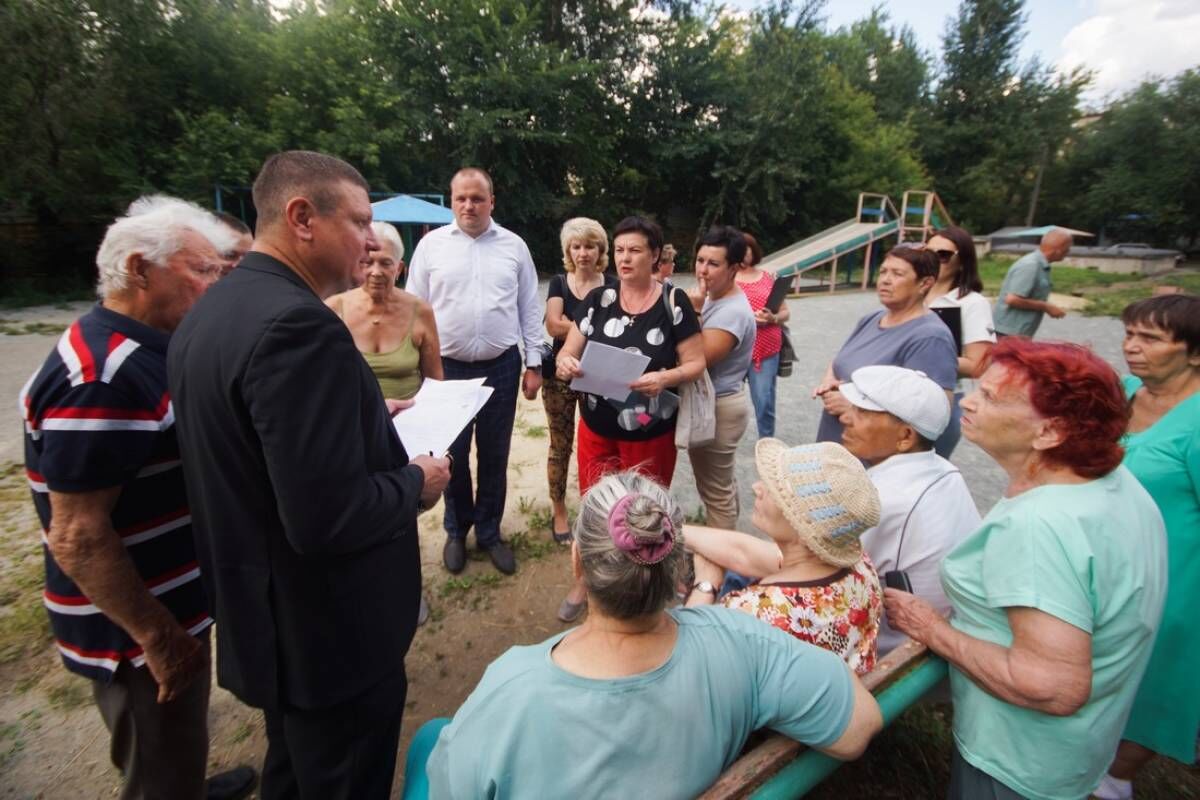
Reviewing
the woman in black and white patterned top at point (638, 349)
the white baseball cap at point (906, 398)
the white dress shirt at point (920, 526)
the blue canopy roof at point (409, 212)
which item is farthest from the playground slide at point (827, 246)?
the white dress shirt at point (920, 526)

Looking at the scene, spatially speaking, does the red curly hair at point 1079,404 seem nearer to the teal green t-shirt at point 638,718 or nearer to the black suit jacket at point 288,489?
→ the teal green t-shirt at point 638,718

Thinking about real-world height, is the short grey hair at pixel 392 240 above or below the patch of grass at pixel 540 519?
above

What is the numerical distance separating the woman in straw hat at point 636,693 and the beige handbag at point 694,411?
1788 mm

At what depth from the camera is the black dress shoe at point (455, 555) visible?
3.48m

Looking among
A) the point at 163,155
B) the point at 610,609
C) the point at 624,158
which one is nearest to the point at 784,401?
the point at 610,609

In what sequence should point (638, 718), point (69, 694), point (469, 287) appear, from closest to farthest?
point (638, 718) < point (69, 694) < point (469, 287)

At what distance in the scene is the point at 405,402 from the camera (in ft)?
7.52

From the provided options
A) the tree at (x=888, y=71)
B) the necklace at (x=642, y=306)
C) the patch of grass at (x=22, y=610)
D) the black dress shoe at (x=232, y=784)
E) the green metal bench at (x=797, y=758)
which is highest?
the tree at (x=888, y=71)

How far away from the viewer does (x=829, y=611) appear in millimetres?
1533

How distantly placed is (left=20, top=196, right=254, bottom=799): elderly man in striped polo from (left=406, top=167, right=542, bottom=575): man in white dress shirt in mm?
1505

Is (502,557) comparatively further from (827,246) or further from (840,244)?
(827,246)

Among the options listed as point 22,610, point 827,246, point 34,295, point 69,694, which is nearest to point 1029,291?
point 69,694

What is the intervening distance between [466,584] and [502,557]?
0.88ft

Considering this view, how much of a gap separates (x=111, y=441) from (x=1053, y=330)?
12.8 meters
